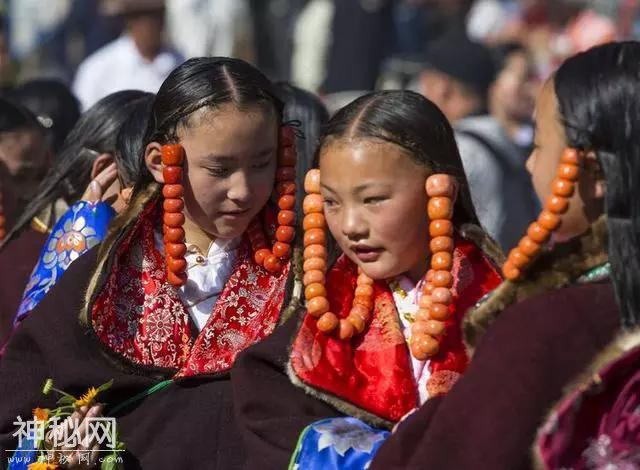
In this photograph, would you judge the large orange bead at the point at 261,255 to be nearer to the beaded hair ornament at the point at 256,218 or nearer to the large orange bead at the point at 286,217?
the beaded hair ornament at the point at 256,218

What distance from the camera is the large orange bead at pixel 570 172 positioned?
10.6 ft

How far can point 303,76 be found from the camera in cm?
1291

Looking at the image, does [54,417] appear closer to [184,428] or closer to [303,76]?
[184,428]

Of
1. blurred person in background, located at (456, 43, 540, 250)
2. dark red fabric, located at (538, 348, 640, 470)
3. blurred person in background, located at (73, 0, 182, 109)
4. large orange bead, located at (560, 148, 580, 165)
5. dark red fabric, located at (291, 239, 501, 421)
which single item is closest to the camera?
dark red fabric, located at (538, 348, 640, 470)

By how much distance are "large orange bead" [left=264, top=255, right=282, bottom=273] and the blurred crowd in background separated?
1.75 m

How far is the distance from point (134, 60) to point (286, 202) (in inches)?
234

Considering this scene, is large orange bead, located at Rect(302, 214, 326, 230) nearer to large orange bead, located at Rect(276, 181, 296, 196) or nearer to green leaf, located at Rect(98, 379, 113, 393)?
large orange bead, located at Rect(276, 181, 296, 196)

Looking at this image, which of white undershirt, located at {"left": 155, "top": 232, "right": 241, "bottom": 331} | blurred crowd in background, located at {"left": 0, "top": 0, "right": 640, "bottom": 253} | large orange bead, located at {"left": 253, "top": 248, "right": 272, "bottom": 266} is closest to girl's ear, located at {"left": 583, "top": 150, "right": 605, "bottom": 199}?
large orange bead, located at {"left": 253, "top": 248, "right": 272, "bottom": 266}

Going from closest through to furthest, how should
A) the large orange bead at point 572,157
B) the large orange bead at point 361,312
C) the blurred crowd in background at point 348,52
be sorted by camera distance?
1. the large orange bead at point 572,157
2. the large orange bead at point 361,312
3. the blurred crowd in background at point 348,52

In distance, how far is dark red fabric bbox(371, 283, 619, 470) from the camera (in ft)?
10.1

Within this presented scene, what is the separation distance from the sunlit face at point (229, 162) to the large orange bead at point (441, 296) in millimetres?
653

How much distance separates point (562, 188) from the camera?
3.27m

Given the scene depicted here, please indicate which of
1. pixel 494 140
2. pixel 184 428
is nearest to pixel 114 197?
pixel 184 428

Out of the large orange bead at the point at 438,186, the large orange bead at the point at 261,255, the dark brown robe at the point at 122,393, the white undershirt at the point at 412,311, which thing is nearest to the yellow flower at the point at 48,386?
the dark brown robe at the point at 122,393
